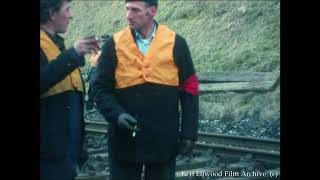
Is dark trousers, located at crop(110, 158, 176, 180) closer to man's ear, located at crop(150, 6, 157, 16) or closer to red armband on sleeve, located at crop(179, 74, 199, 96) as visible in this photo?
red armband on sleeve, located at crop(179, 74, 199, 96)

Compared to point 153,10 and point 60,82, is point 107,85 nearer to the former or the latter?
point 60,82

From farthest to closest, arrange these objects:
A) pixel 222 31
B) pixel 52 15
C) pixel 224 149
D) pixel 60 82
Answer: pixel 224 149
pixel 222 31
pixel 52 15
pixel 60 82

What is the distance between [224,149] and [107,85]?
1.48 meters

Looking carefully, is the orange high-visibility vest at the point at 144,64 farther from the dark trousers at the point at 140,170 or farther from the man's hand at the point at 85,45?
the dark trousers at the point at 140,170

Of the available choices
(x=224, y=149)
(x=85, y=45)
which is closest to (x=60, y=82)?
(x=85, y=45)

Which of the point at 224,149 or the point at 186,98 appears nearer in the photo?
the point at 186,98

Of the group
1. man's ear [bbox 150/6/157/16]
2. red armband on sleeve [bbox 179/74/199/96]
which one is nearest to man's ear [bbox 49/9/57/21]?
man's ear [bbox 150/6/157/16]

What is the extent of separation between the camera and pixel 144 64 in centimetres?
348

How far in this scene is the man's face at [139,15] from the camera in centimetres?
353

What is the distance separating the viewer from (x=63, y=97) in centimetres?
345

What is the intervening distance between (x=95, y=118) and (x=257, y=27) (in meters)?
1.41

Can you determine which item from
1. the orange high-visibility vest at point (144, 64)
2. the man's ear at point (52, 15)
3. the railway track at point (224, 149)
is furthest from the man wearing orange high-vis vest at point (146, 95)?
the man's ear at point (52, 15)

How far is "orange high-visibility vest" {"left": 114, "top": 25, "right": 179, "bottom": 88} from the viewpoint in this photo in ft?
11.4
